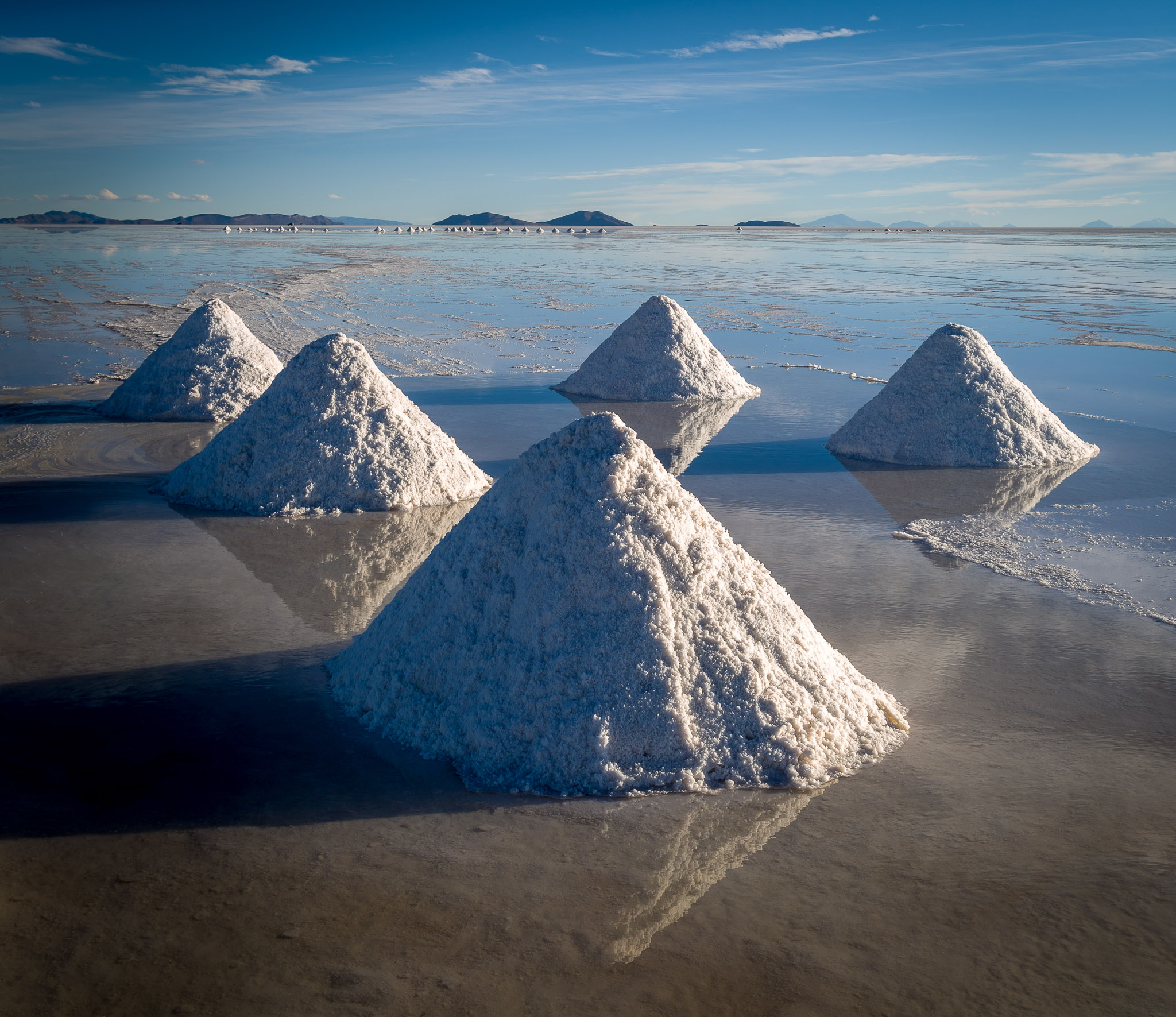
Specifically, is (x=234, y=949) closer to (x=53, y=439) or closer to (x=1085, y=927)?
(x=1085, y=927)

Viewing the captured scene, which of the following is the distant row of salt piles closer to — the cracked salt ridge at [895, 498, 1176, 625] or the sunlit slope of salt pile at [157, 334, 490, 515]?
the cracked salt ridge at [895, 498, 1176, 625]

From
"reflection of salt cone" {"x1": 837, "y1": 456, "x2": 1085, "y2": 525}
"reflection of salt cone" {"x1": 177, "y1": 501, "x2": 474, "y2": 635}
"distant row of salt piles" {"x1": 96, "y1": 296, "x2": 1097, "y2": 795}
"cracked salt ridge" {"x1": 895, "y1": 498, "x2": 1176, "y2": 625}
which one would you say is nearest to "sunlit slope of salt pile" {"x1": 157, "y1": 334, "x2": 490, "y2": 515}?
"reflection of salt cone" {"x1": 177, "y1": 501, "x2": 474, "y2": 635}

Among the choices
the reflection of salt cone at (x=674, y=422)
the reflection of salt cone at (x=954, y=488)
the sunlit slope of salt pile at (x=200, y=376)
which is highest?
the sunlit slope of salt pile at (x=200, y=376)

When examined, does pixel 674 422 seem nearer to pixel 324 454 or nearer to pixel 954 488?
pixel 954 488

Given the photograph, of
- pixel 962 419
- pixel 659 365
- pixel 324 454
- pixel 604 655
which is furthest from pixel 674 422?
pixel 604 655

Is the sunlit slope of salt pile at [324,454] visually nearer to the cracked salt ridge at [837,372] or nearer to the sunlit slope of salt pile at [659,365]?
the sunlit slope of salt pile at [659,365]

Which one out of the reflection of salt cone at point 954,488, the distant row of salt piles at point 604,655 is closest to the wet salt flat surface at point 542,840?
the distant row of salt piles at point 604,655
